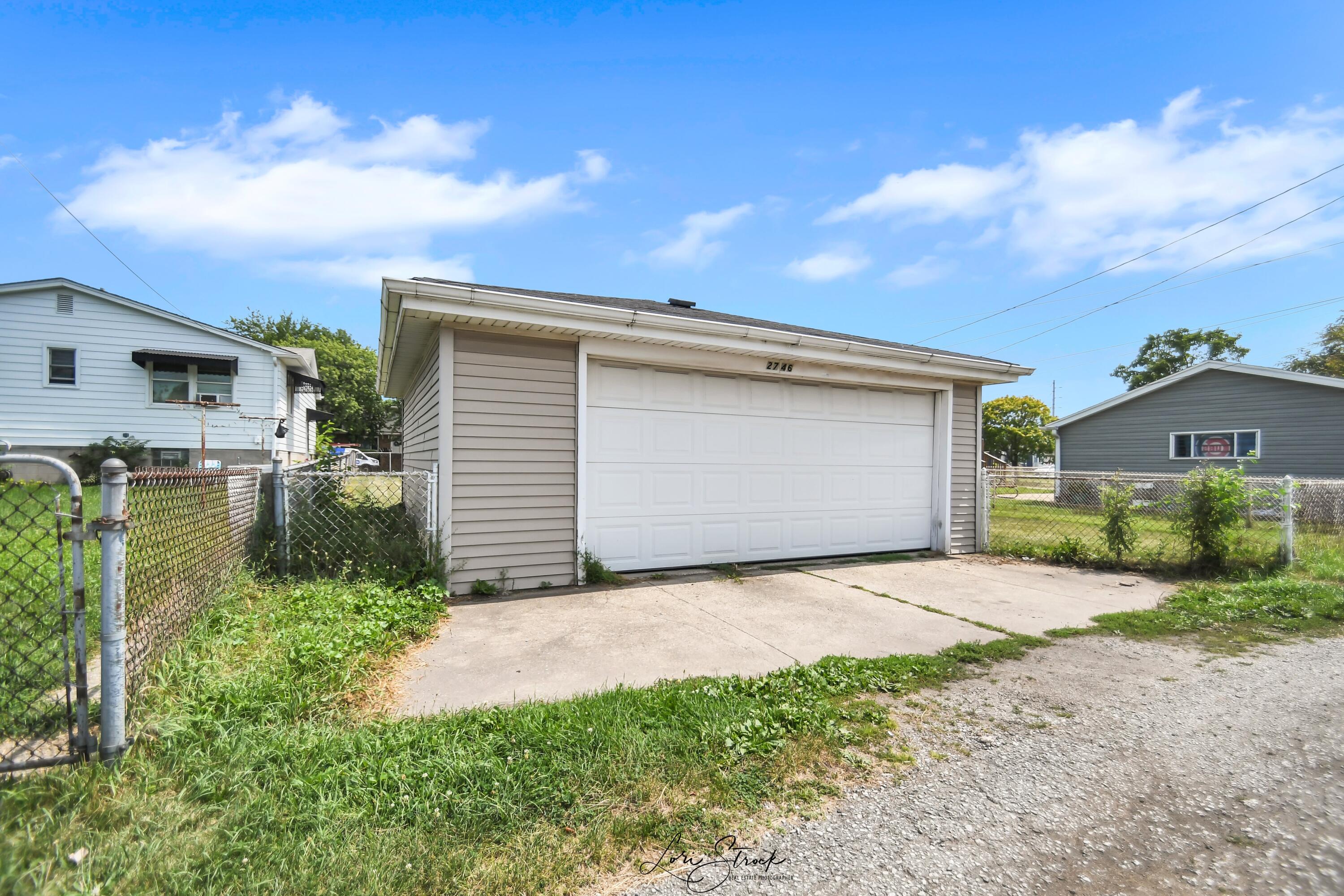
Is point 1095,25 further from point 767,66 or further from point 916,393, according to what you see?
point 916,393

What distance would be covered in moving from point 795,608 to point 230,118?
39.1ft

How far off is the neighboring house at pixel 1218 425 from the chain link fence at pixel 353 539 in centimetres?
1653

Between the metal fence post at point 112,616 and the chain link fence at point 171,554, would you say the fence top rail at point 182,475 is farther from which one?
the metal fence post at point 112,616

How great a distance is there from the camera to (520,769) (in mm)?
2082

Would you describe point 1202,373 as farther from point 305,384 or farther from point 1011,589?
point 305,384

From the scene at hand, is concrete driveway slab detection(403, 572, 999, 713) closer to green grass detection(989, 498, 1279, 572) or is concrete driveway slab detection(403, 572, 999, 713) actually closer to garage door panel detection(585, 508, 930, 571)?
garage door panel detection(585, 508, 930, 571)

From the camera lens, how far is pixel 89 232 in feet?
39.8

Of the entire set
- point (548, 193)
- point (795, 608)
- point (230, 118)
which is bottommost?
point (795, 608)

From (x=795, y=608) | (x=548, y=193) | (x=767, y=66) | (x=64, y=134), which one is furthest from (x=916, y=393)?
(x=64, y=134)

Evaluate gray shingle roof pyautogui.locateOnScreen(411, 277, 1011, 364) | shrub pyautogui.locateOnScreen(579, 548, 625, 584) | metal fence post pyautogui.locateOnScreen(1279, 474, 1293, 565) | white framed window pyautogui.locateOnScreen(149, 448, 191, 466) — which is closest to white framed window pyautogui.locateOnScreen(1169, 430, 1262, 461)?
metal fence post pyautogui.locateOnScreen(1279, 474, 1293, 565)

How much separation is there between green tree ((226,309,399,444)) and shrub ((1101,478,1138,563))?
36.5m

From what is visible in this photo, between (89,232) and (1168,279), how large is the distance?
2749 cm

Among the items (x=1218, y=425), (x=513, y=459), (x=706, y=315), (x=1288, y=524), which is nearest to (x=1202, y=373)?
(x=1218, y=425)

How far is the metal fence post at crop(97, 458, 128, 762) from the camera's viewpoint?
1.96 metres
